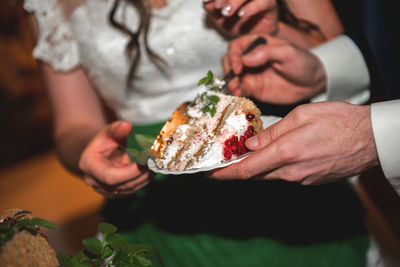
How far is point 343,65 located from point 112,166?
1.00m

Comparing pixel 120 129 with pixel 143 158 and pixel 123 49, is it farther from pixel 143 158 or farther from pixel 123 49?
pixel 123 49

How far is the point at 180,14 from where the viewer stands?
134 cm

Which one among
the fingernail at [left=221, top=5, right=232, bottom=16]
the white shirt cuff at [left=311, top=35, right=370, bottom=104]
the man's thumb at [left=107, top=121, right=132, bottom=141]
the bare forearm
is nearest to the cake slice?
the man's thumb at [left=107, top=121, right=132, bottom=141]

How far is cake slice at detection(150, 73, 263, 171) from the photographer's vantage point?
0.83m

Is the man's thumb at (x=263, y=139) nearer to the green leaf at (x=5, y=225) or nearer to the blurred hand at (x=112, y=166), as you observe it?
the blurred hand at (x=112, y=166)

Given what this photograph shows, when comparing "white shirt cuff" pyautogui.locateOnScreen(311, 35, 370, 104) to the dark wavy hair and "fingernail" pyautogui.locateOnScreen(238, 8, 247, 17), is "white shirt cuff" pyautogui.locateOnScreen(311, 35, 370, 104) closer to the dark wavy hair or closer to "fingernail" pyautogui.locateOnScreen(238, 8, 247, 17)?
the dark wavy hair

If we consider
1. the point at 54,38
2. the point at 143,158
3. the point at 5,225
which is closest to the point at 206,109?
the point at 143,158

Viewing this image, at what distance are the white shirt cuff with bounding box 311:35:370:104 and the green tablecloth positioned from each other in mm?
437

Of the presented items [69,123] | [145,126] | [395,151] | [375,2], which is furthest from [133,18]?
[395,151]

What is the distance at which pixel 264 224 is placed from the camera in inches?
48.8

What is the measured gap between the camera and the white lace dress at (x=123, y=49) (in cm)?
135

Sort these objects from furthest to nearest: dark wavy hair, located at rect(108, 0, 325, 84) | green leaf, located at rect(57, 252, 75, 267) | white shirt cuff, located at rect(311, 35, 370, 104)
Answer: dark wavy hair, located at rect(108, 0, 325, 84) → white shirt cuff, located at rect(311, 35, 370, 104) → green leaf, located at rect(57, 252, 75, 267)

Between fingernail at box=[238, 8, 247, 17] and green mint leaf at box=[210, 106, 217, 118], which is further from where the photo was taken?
fingernail at box=[238, 8, 247, 17]

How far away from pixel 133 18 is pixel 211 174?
95 cm
